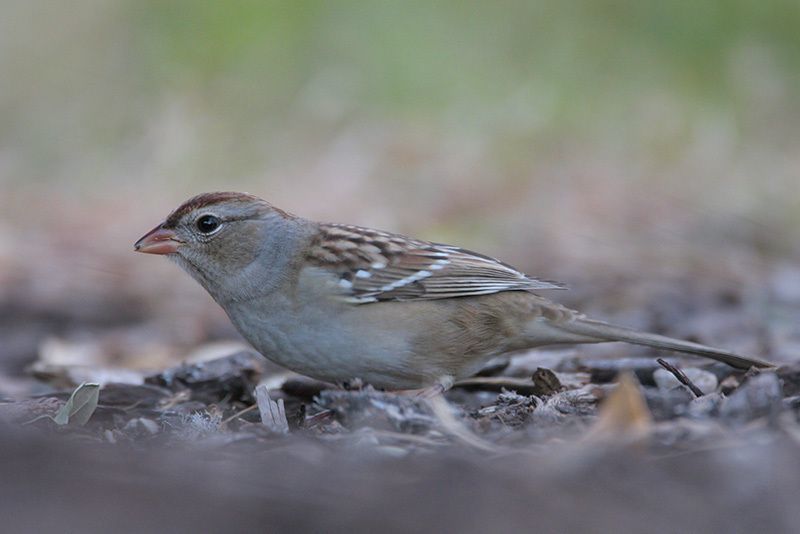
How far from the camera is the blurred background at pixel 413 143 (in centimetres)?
705

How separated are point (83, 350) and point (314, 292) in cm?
202

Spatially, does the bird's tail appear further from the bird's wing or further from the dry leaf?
the dry leaf

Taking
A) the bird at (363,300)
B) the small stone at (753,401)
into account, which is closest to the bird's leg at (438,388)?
the bird at (363,300)

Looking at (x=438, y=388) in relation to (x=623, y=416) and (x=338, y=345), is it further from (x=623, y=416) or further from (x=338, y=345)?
(x=623, y=416)

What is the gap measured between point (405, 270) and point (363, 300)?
29 cm

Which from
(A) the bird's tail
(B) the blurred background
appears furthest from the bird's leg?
(B) the blurred background

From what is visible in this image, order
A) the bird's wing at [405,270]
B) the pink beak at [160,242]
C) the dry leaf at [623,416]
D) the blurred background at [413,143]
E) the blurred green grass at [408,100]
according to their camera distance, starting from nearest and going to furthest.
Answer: the dry leaf at [623,416]
the bird's wing at [405,270]
the pink beak at [160,242]
the blurred background at [413,143]
the blurred green grass at [408,100]

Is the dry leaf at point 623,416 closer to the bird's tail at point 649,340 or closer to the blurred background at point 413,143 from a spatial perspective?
the bird's tail at point 649,340

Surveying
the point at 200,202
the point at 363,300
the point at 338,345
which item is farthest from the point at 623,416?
the point at 200,202

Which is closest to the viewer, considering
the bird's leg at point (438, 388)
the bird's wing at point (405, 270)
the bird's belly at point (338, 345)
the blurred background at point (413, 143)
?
the bird's belly at point (338, 345)

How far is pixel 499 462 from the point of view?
116 inches

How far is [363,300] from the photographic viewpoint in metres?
4.68

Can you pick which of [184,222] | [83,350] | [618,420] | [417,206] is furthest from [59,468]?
[417,206]

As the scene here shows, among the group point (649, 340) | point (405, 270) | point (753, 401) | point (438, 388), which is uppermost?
point (405, 270)
